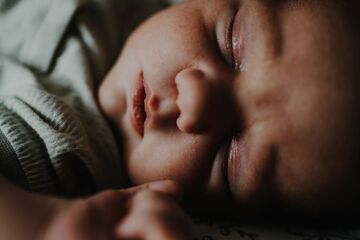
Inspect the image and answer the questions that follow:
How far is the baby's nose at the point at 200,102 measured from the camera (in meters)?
0.86

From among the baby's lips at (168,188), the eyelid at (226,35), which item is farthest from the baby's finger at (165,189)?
the eyelid at (226,35)

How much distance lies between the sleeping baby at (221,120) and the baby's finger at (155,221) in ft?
0.14

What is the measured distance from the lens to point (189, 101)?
87 cm

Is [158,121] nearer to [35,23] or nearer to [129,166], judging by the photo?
[129,166]

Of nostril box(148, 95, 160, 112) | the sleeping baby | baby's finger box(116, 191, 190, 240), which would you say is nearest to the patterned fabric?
the sleeping baby

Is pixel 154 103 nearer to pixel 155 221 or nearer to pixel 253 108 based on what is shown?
pixel 253 108

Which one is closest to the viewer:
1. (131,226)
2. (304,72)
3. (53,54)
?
(131,226)

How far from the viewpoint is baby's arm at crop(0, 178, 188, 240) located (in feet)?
2.05

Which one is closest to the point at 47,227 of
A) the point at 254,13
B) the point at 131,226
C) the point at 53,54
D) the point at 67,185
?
the point at 131,226

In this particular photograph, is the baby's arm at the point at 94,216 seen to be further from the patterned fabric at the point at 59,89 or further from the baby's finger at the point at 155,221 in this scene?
the patterned fabric at the point at 59,89

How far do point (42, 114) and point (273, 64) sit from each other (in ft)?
1.43

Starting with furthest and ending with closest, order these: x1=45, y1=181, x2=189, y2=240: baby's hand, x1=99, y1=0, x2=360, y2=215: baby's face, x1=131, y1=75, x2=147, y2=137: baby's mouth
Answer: x1=131, y1=75, x2=147, y2=137: baby's mouth
x1=99, y1=0, x2=360, y2=215: baby's face
x1=45, y1=181, x2=189, y2=240: baby's hand

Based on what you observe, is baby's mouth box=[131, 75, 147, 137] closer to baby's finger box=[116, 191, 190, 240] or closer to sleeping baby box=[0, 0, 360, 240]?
sleeping baby box=[0, 0, 360, 240]

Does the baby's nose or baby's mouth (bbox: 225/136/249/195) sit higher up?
the baby's nose
